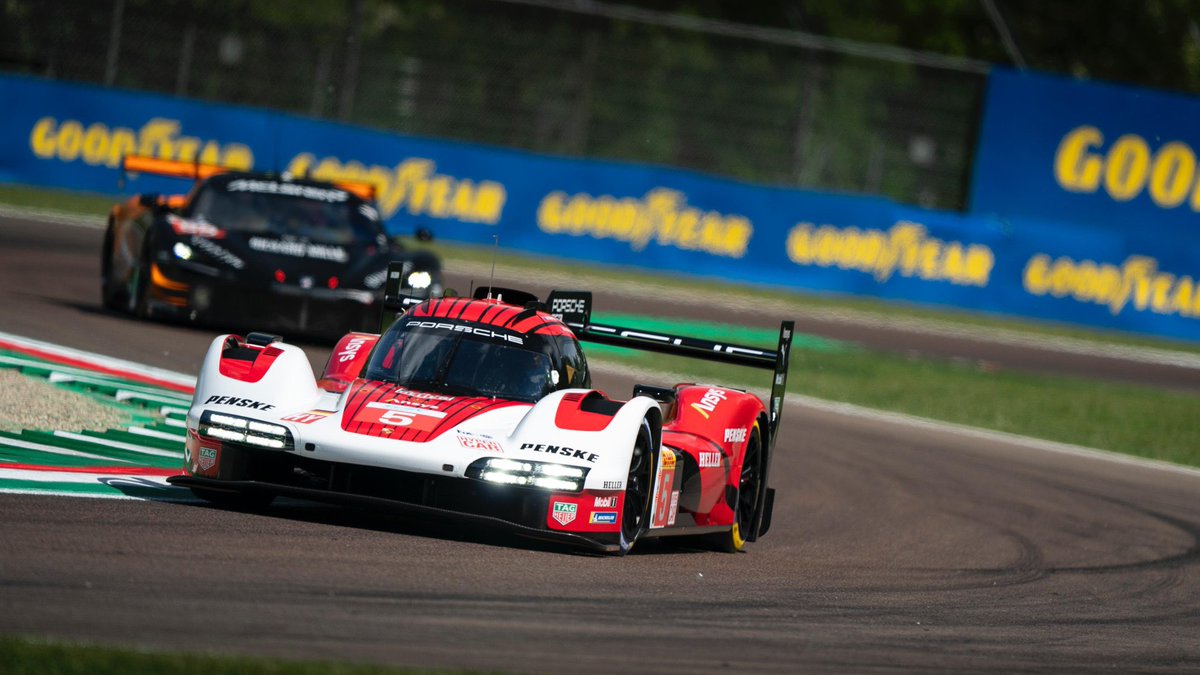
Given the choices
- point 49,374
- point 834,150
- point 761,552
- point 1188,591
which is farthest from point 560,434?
point 834,150

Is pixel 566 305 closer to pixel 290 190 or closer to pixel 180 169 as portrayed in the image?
pixel 290 190

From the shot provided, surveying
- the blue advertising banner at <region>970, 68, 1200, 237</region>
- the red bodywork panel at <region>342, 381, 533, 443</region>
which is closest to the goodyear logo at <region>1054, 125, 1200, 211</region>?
the blue advertising banner at <region>970, 68, 1200, 237</region>

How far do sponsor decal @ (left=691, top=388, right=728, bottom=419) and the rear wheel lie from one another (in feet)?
3.66

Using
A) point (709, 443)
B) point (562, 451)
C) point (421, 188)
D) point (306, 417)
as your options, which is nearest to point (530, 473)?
point (562, 451)

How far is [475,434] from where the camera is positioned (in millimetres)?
7672

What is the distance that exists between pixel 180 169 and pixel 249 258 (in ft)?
4.60

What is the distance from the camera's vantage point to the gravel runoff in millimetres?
9727

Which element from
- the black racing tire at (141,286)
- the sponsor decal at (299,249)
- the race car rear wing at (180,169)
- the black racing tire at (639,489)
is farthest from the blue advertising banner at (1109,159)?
the black racing tire at (639,489)

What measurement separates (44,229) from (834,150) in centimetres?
1222

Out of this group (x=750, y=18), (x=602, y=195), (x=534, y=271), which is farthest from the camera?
(x=750, y=18)

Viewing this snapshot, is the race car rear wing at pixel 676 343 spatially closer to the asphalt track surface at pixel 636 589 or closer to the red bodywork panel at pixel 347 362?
the asphalt track surface at pixel 636 589

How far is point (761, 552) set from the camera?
30.7 feet

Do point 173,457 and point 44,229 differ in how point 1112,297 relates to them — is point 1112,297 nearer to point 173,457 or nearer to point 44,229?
Answer: point 44,229

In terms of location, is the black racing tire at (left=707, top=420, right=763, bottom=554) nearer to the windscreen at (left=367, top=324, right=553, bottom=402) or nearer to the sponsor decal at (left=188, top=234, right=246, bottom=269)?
the windscreen at (left=367, top=324, right=553, bottom=402)
